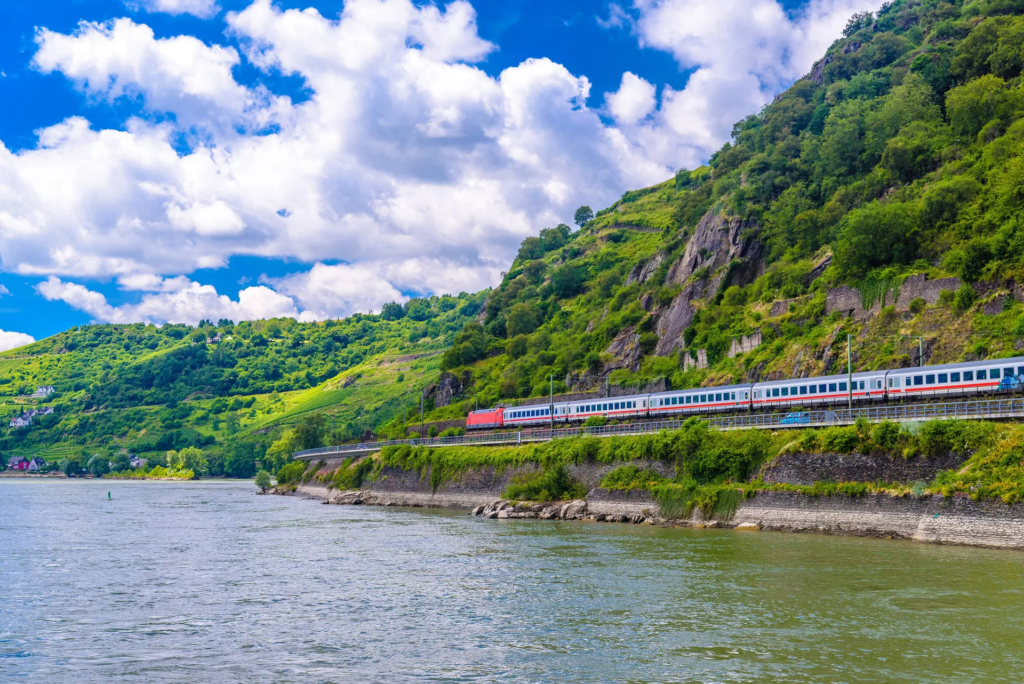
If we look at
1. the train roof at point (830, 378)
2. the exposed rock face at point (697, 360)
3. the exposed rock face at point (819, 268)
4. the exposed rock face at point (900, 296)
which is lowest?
the train roof at point (830, 378)

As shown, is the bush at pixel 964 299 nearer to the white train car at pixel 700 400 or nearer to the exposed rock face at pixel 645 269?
the white train car at pixel 700 400

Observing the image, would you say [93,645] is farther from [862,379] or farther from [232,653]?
[862,379]

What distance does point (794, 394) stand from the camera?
64.6 meters

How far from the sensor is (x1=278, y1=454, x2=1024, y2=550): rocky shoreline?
127 ft

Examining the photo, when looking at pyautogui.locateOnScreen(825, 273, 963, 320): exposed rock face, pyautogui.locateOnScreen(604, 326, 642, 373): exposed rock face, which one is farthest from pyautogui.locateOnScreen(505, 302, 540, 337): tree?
pyautogui.locateOnScreen(825, 273, 963, 320): exposed rock face

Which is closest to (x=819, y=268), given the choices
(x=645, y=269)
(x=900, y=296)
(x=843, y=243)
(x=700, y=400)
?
(x=843, y=243)

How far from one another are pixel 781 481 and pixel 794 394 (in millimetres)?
16580

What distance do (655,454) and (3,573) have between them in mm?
40324

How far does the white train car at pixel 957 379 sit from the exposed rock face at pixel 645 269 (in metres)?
71.9

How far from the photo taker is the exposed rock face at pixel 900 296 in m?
67.8

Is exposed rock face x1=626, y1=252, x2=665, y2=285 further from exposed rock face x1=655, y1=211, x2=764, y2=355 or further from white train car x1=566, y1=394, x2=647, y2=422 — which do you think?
white train car x1=566, y1=394, x2=647, y2=422

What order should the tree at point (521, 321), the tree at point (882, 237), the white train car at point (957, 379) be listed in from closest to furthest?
1. the white train car at point (957, 379)
2. the tree at point (882, 237)
3. the tree at point (521, 321)

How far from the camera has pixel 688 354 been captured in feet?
307

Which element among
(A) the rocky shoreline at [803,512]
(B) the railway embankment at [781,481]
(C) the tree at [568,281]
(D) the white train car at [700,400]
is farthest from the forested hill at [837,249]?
(A) the rocky shoreline at [803,512]
